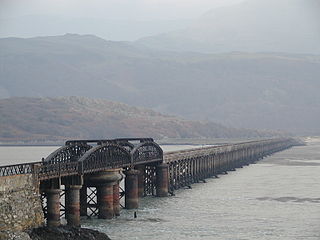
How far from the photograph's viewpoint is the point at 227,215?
72.1 metres

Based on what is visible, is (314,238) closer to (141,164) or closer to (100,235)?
(100,235)

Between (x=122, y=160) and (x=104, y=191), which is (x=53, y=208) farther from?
(x=122, y=160)

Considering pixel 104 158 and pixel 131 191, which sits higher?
pixel 104 158

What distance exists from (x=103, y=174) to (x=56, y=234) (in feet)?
54.8

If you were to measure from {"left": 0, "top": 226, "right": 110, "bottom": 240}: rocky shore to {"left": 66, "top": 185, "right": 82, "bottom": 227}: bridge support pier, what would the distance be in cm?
434

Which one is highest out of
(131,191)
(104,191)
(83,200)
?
(104,191)

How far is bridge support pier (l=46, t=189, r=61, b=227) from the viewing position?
52.3 m

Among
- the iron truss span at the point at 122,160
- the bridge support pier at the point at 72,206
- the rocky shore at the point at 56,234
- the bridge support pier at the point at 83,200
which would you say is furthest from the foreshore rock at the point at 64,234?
the bridge support pier at the point at 83,200

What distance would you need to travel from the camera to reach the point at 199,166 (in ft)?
380

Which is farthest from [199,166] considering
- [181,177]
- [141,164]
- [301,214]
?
[301,214]

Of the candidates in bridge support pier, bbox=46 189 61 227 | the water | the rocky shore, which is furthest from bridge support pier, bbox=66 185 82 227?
the rocky shore

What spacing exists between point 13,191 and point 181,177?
58.8 metres

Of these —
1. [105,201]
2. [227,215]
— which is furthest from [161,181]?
[105,201]

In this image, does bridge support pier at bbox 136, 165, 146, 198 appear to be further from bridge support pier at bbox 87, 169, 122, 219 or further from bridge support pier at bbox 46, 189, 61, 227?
bridge support pier at bbox 46, 189, 61, 227
